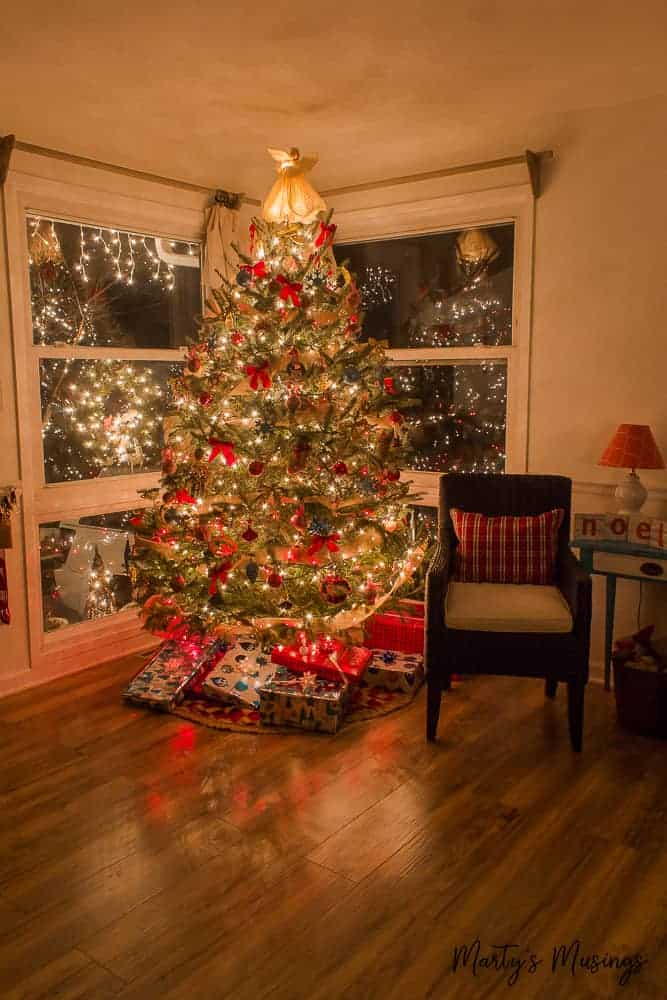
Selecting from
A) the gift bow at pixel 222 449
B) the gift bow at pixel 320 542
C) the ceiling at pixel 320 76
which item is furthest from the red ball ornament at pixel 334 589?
the ceiling at pixel 320 76

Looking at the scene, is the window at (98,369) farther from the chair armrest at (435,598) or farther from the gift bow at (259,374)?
the chair armrest at (435,598)

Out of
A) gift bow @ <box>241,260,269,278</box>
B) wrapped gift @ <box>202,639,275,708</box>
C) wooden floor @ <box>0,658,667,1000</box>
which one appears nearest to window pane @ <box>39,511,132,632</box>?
wooden floor @ <box>0,658,667,1000</box>

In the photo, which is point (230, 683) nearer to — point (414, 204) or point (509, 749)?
point (509, 749)

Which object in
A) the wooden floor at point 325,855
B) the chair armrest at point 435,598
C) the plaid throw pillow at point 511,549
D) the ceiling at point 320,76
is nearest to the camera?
the wooden floor at point 325,855

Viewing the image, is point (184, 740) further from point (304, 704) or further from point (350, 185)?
point (350, 185)

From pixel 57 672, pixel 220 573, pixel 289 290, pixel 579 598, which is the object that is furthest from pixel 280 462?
pixel 57 672

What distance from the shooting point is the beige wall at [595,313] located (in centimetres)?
346

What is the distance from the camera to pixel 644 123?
134 inches

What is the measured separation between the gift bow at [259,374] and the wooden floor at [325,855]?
4.58ft

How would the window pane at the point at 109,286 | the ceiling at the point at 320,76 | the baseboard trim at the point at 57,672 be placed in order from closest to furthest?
the ceiling at the point at 320,76 → the baseboard trim at the point at 57,672 → the window pane at the point at 109,286

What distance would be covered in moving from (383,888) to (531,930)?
0.40m

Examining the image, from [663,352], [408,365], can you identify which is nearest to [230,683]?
[408,365]

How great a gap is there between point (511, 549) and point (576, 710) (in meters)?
0.71

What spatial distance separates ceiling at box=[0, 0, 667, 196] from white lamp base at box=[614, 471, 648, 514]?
156cm
